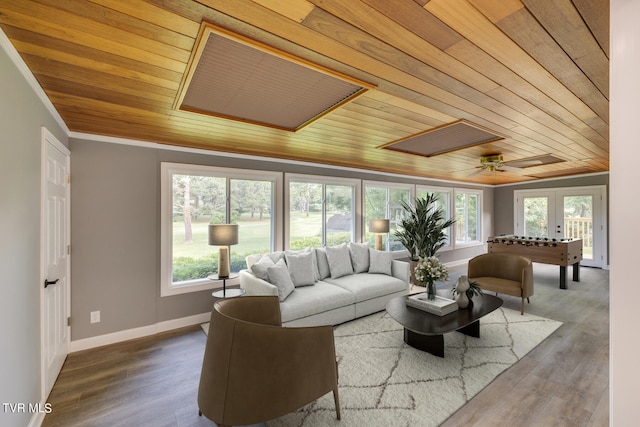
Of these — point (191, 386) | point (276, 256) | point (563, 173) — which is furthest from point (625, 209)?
point (563, 173)

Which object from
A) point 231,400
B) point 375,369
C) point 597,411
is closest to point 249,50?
point 231,400

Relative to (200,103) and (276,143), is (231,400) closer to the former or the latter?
(200,103)

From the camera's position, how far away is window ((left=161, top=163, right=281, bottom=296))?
11.5 feet

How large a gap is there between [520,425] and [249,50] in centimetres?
298

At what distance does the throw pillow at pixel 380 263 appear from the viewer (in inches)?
171

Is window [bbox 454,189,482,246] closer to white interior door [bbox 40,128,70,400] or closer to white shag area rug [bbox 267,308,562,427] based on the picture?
white shag area rug [bbox 267,308,562,427]

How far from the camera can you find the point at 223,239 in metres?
3.35

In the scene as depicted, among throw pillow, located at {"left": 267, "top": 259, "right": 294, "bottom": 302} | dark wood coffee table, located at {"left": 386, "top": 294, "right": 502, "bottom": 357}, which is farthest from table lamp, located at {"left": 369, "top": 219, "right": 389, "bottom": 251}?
throw pillow, located at {"left": 267, "top": 259, "right": 294, "bottom": 302}

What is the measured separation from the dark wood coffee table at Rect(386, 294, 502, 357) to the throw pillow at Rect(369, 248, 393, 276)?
1081 millimetres

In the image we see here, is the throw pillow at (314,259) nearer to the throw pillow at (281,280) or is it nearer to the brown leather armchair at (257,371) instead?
the throw pillow at (281,280)

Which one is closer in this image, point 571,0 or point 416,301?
point 571,0

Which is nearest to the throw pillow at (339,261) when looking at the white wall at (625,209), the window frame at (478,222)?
the white wall at (625,209)

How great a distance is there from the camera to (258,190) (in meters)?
4.21

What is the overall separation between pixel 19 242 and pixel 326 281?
3.07 metres
